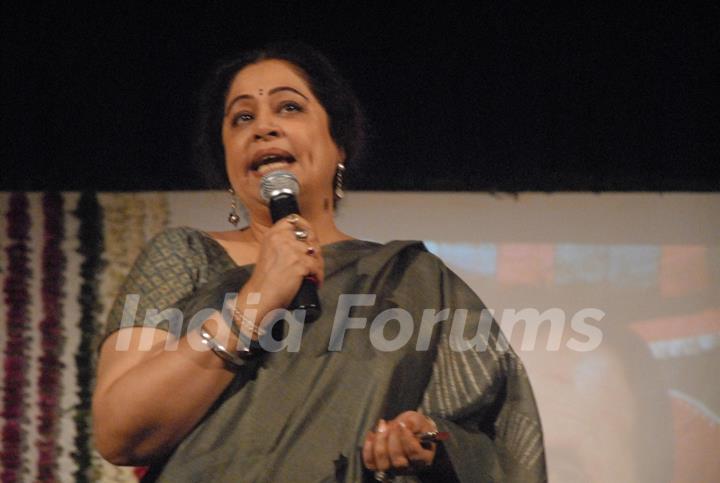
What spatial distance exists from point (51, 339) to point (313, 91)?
92 centimetres

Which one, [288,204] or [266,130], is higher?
[266,130]

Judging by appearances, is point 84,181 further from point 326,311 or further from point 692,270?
point 692,270

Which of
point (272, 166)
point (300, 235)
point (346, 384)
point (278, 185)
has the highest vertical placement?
point (272, 166)

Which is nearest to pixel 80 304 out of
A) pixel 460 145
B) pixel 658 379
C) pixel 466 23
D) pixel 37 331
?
pixel 37 331

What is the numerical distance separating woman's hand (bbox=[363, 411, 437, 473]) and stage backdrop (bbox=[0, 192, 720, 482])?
76cm

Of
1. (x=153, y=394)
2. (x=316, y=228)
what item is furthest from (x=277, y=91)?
(x=153, y=394)

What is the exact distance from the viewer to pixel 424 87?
8.31ft

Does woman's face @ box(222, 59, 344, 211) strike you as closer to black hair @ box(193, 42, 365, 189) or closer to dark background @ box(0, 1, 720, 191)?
black hair @ box(193, 42, 365, 189)

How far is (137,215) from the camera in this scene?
2.53m

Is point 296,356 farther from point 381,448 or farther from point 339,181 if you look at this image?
point 339,181

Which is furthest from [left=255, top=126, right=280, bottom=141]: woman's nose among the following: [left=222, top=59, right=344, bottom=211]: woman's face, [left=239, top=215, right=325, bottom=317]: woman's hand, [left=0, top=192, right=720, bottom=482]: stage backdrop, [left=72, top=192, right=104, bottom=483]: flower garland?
[left=72, top=192, right=104, bottom=483]: flower garland

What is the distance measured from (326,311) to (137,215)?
78 centimetres

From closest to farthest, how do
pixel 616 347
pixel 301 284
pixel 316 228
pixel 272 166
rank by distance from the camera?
1. pixel 301 284
2. pixel 272 166
3. pixel 316 228
4. pixel 616 347

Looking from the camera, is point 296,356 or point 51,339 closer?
point 296,356
